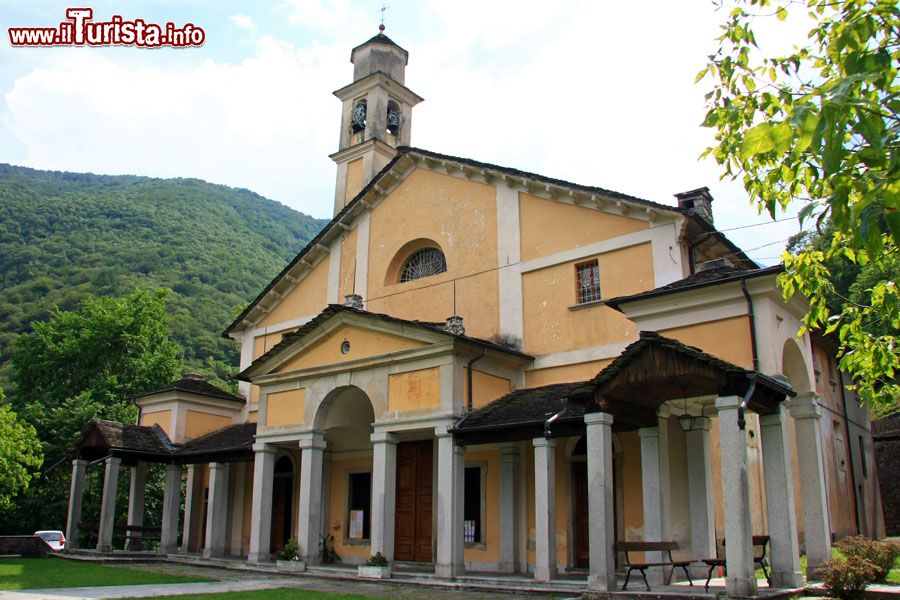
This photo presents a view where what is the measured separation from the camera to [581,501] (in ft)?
52.4

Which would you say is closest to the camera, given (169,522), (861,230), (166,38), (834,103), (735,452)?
(834,103)

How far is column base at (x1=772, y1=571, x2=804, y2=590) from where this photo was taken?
10.9 m

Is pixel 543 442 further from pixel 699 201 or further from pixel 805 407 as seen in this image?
Result: pixel 699 201

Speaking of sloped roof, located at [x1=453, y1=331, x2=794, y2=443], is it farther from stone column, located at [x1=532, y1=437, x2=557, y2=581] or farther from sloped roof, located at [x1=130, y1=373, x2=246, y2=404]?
sloped roof, located at [x1=130, y1=373, x2=246, y2=404]

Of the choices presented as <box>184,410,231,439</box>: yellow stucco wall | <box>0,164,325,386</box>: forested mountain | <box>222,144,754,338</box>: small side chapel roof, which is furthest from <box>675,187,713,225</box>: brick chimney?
<box>0,164,325,386</box>: forested mountain

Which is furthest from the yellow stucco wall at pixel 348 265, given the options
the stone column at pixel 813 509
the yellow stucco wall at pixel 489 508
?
the stone column at pixel 813 509

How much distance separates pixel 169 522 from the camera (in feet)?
73.2

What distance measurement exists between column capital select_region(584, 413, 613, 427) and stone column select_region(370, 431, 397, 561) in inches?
226

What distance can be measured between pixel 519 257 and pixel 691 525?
24.5 feet

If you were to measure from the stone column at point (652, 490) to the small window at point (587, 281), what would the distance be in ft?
14.7

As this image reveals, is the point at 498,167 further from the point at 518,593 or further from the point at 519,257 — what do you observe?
the point at 518,593

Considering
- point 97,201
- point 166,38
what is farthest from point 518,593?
point 97,201

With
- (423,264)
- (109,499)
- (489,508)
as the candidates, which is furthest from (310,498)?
(109,499)

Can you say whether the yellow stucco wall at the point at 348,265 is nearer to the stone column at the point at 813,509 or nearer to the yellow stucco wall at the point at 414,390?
the yellow stucco wall at the point at 414,390
